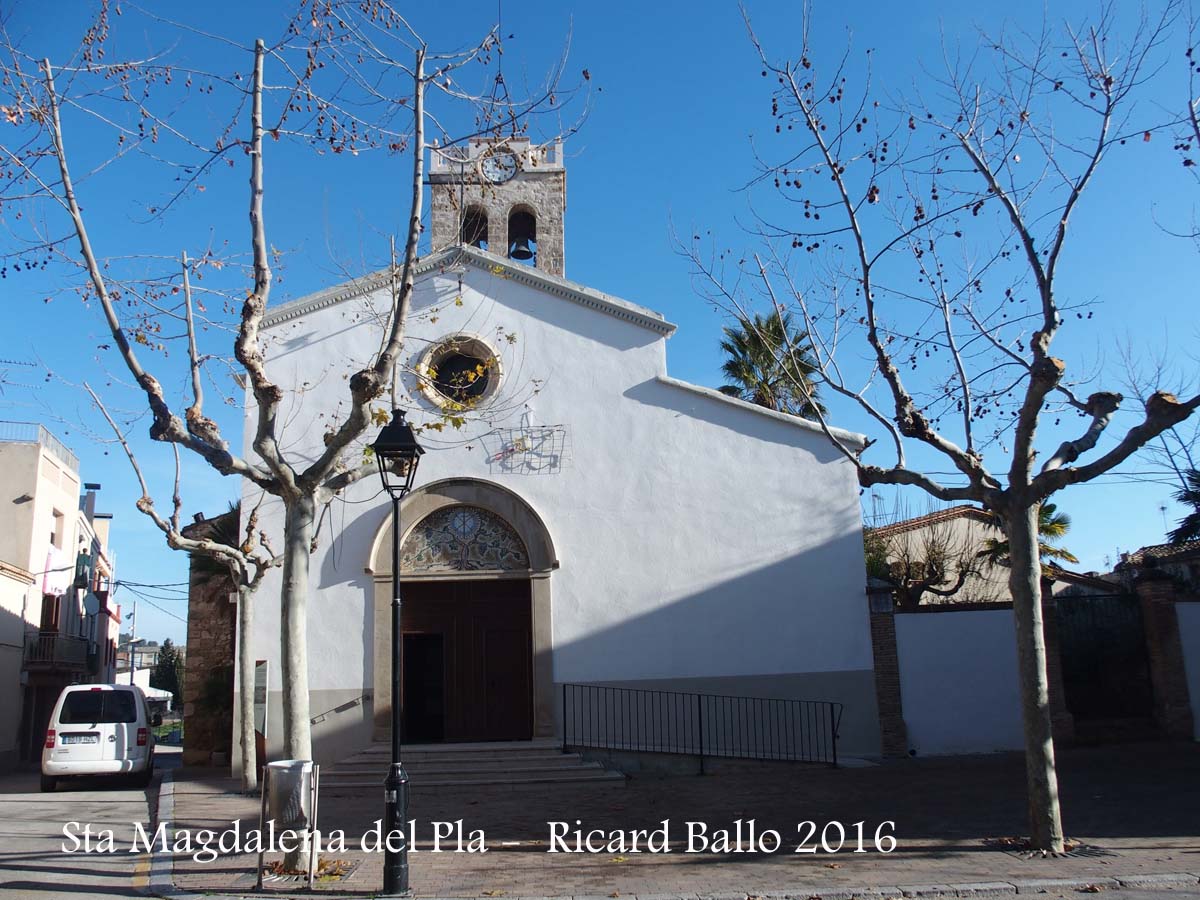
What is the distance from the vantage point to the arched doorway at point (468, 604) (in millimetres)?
15914

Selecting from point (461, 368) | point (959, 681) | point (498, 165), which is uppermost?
point (461, 368)

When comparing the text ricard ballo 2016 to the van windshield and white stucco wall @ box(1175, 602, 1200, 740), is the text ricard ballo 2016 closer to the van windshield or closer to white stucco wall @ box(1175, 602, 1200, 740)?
the van windshield

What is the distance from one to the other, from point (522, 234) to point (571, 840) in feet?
49.0

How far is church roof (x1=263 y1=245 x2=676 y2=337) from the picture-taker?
1681cm

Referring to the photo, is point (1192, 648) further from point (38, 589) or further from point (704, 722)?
point (38, 589)

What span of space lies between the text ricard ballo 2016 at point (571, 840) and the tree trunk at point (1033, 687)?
52.0 inches

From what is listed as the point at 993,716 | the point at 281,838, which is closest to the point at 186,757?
the point at 281,838

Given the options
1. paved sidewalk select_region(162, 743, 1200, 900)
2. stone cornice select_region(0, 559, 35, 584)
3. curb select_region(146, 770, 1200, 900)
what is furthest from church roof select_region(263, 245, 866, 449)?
stone cornice select_region(0, 559, 35, 584)

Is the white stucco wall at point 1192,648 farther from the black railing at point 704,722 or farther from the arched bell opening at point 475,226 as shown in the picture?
the arched bell opening at point 475,226

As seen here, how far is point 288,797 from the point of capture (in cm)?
785

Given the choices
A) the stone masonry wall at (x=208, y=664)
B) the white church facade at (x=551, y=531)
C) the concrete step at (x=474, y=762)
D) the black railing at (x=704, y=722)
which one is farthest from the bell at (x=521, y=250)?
the concrete step at (x=474, y=762)

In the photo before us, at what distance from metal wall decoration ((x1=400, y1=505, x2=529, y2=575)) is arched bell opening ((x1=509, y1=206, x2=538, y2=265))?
745 cm

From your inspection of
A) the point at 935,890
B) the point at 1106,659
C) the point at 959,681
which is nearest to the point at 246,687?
the point at 935,890

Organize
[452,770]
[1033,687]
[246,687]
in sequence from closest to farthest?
1. [1033,687]
2. [246,687]
3. [452,770]
